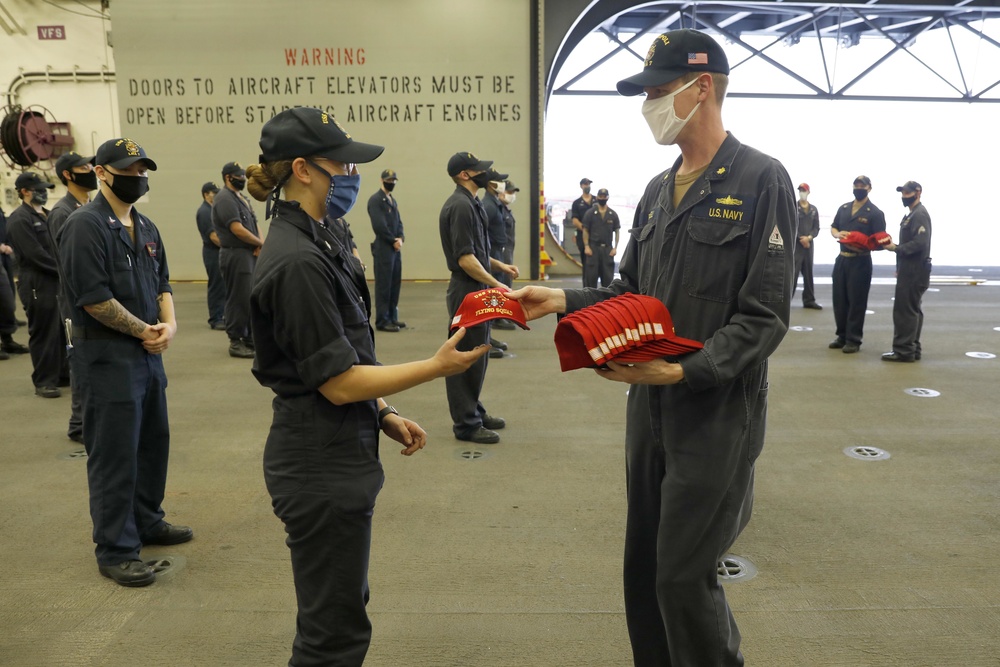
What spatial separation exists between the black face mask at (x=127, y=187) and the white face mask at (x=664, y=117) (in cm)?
205

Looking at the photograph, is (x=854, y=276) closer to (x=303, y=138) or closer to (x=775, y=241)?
(x=775, y=241)

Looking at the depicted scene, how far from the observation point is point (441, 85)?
11.7 m

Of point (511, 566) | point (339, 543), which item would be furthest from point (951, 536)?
point (339, 543)

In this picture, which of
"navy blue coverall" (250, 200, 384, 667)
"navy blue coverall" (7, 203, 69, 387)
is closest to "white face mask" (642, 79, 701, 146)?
"navy blue coverall" (250, 200, 384, 667)

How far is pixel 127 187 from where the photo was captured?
2918 mm

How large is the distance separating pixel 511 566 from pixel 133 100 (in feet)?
37.9

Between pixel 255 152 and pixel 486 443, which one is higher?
pixel 255 152

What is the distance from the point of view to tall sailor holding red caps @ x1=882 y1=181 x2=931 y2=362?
22.3ft

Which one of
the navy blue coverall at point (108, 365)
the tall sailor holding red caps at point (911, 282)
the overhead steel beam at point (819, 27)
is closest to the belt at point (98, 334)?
the navy blue coverall at point (108, 365)

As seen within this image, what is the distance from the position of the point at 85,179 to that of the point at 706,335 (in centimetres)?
322

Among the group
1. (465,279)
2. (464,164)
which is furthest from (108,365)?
(464,164)

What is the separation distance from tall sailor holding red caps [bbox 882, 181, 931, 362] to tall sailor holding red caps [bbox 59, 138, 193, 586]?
6401 millimetres

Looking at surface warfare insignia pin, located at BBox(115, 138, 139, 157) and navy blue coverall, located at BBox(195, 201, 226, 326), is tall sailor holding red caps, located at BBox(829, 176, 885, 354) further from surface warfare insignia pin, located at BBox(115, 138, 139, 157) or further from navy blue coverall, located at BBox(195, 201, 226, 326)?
navy blue coverall, located at BBox(195, 201, 226, 326)

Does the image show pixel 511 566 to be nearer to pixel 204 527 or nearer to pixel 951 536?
pixel 204 527
